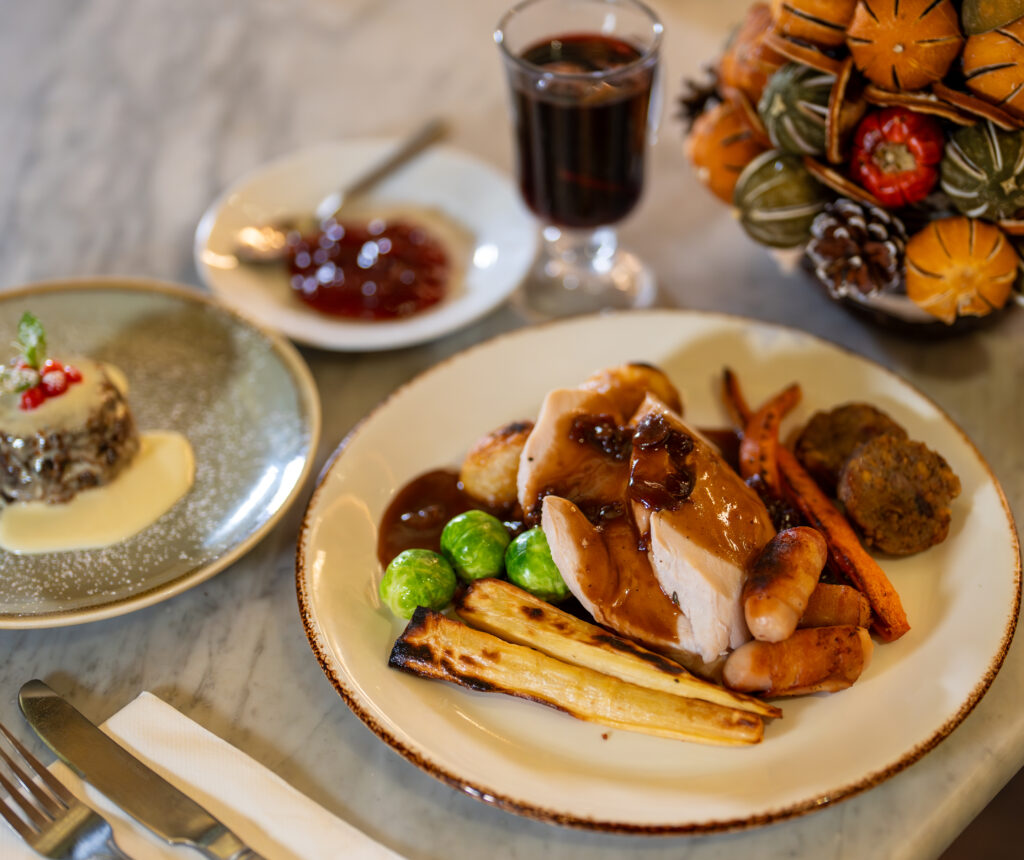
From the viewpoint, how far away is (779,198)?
Result: 2.13 meters

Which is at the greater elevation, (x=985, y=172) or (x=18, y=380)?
(x=985, y=172)

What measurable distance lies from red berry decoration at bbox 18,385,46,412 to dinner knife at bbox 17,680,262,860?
63 centimetres

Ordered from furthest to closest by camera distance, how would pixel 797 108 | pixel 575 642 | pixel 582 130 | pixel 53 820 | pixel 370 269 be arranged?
pixel 370 269
pixel 582 130
pixel 797 108
pixel 575 642
pixel 53 820

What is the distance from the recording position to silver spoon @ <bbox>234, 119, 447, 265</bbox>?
2.80 m

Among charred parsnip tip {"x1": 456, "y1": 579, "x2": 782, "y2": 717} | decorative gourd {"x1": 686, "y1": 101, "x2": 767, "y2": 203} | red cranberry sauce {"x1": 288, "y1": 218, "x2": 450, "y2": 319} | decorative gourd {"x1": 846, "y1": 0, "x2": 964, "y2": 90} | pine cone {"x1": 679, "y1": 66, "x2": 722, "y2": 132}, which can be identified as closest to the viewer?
charred parsnip tip {"x1": 456, "y1": 579, "x2": 782, "y2": 717}

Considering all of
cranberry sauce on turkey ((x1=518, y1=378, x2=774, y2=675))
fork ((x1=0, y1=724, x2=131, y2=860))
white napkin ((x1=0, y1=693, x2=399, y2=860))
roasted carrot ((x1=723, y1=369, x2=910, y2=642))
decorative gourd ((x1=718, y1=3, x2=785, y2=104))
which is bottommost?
white napkin ((x1=0, y1=693, x2=399, y2=860))

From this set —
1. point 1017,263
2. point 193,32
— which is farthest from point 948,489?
point 193,32

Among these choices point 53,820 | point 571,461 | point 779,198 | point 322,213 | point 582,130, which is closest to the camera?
point 53,820

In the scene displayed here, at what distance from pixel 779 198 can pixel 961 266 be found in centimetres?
41

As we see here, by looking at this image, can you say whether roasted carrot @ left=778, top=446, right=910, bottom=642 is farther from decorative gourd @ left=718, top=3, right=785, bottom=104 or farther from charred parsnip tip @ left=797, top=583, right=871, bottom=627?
decorative gourd @ left=718, top=3, right=785, bottom=104

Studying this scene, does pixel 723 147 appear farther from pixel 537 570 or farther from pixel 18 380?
pixel 18 380

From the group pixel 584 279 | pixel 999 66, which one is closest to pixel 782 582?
pixel 999 66

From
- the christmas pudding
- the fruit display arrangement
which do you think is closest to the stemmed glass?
the fruit display arrangement

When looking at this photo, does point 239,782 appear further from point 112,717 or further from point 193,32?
point 193,32
